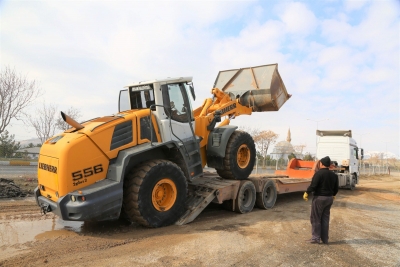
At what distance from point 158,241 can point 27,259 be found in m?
2.01

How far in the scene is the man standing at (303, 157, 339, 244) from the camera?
569 cm

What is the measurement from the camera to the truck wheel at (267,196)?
28.7 feet

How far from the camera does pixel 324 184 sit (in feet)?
18.9

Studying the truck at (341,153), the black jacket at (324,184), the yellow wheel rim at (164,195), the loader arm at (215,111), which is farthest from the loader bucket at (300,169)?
the yellow wheel rim at (164,195)

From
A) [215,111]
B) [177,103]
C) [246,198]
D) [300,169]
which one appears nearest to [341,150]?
[300,169]

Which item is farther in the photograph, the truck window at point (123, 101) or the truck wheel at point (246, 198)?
the truck wheel at point (246, 198)

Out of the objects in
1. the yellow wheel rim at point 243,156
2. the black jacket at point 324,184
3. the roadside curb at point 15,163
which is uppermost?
the yellow wheel rim at point 243,156

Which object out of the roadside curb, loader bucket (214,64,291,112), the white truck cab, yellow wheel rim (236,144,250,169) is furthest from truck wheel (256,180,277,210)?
the roadside curb

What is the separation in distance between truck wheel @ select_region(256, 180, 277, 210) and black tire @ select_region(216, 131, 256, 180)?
0.78m

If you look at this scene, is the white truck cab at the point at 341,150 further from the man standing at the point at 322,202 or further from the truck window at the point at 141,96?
the truck window at the point at 141,96

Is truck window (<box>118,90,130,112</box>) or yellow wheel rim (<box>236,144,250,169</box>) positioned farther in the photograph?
yellow wheel rim (<box>236,144,250,169</box>)

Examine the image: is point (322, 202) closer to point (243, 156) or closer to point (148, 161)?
point (243, 156)

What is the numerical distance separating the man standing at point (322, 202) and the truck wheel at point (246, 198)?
2410 mm

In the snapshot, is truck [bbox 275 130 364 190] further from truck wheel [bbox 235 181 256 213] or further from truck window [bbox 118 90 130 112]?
truck window [bbox 118 90 130 112]
